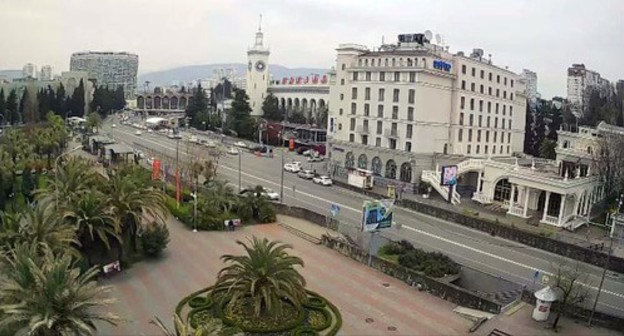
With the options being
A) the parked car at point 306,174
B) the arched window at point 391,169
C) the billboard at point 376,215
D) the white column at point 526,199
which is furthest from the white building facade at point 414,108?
the billboard at point 376,215

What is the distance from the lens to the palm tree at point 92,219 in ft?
95.7

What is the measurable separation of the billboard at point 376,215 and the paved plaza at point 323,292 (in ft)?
9.36

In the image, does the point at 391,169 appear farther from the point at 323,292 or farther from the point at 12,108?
the point at 12,108

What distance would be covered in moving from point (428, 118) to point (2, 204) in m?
43.7

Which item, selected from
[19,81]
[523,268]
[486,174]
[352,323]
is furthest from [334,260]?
[19,81]

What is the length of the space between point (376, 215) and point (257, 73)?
8660cm

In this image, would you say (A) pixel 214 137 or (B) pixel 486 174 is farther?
(A) pixel 214 137

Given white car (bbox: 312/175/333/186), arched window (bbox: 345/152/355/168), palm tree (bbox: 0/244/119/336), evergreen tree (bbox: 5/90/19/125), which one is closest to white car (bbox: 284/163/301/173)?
white car (bbox: 312/175/333/186)

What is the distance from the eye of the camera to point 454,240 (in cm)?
4084

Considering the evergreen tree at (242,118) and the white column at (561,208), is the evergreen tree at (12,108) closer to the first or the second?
the evergreen tree at (242,118)

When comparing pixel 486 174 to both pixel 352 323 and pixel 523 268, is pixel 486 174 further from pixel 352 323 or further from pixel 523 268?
pixel 352 323

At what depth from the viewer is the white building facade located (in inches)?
2333

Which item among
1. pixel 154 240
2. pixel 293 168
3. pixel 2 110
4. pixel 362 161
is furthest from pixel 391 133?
pixel 2 110

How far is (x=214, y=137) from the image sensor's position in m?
102
